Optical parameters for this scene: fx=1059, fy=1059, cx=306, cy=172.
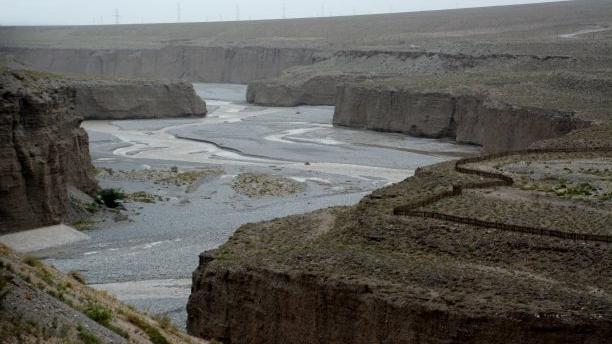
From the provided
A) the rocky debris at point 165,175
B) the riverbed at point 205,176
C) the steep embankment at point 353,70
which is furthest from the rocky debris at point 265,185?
the steep embankment at point 353,70

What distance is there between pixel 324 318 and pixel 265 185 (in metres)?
25.5

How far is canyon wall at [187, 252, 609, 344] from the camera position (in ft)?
55.3

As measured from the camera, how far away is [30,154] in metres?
33.1

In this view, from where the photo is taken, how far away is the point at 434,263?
19.4 meters

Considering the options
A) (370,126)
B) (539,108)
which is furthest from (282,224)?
(370,126)

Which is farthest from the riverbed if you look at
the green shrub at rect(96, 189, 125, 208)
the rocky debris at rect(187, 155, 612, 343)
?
the rocky debris at rect(187, 155, 612, 343)

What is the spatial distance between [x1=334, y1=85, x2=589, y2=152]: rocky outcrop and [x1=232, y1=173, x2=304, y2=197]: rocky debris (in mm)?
12783

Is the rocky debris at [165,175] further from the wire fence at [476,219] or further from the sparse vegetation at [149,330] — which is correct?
the sparse vegetation at [149,330]

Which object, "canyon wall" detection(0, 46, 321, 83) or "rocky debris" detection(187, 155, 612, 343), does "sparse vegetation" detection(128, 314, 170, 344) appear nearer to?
"rocky debris" detection(187, 155, 612, 343)

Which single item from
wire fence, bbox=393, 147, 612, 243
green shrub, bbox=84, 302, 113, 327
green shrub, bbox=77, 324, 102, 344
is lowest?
green shrub, bbox=84, 302, 113, 327

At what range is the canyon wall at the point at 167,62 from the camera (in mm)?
113938

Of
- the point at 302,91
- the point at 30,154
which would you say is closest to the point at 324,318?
the point at 30,154

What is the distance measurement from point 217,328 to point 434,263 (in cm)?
450

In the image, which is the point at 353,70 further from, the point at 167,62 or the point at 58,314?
the point at 58,314
